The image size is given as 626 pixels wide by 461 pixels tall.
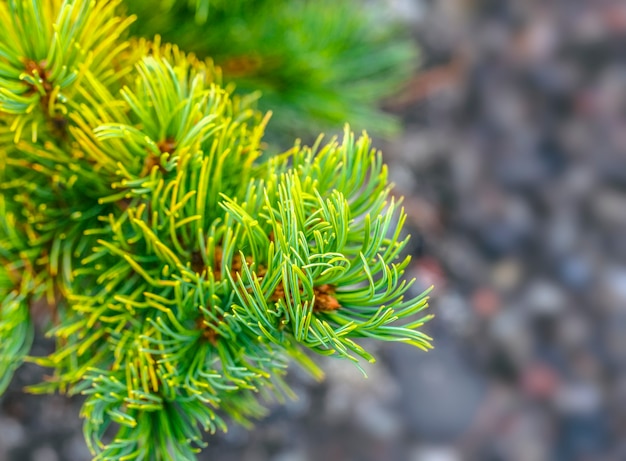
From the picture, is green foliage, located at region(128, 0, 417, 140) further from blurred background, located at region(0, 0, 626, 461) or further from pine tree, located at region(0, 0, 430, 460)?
blurred background, located at region(0, 0, 626, 461)

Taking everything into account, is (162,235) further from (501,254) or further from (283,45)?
(501,254)

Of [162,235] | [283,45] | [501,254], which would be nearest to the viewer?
[162,235]

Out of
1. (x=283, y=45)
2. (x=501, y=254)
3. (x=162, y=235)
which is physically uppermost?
(x=501, y=254)

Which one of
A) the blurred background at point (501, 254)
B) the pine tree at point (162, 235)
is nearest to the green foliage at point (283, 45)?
the pine tree at point (162, 235)

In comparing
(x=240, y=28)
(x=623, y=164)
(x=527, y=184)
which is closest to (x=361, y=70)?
(x=240, y=28)

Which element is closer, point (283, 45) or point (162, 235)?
point (162, 235)

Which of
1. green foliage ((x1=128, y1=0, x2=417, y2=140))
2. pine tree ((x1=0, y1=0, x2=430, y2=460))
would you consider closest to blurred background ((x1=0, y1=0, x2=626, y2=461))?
green foliage ((x1=128, y1=0, x2=417, y2=140))

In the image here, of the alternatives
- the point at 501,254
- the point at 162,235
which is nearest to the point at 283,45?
the point at 162,235
